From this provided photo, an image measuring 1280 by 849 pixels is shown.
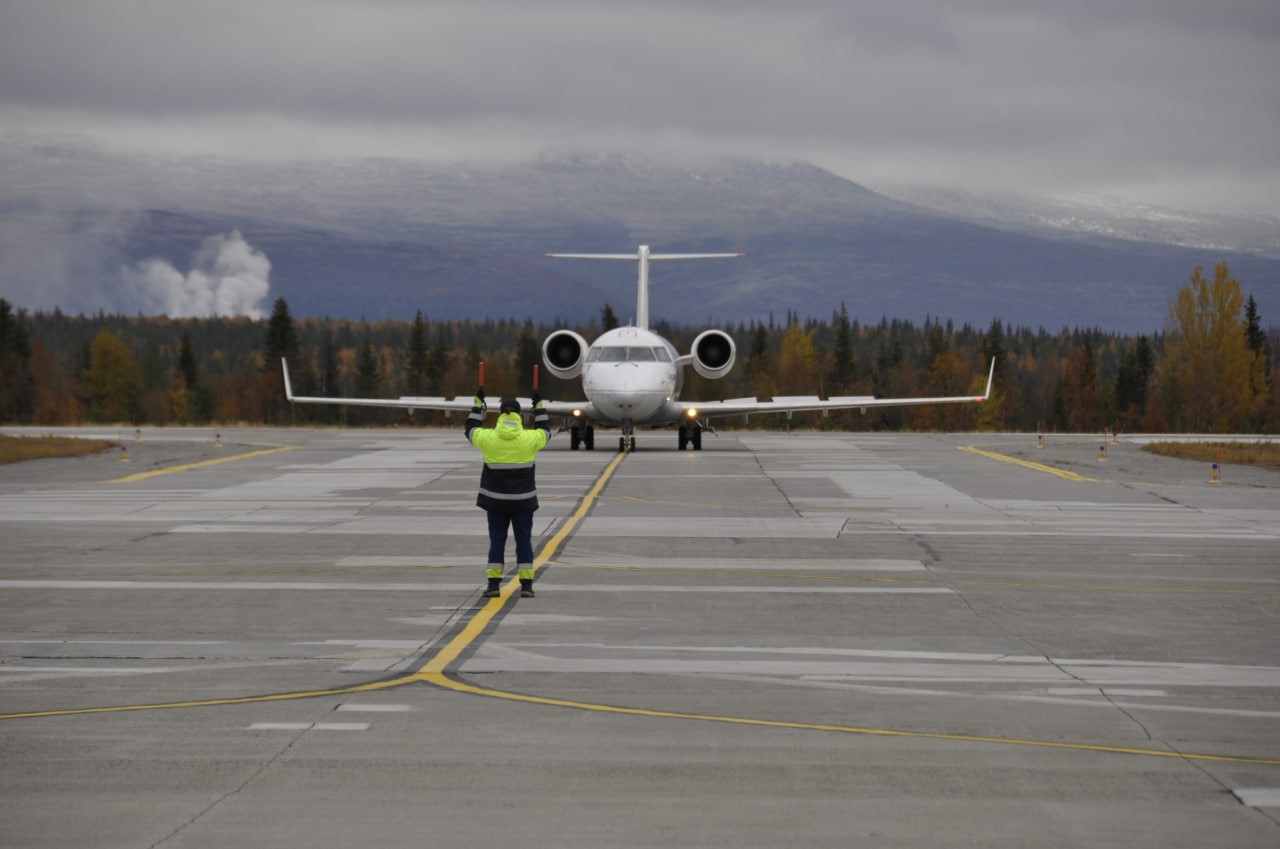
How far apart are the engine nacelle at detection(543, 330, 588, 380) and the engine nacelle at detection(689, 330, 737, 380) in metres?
3.42

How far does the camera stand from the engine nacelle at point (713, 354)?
44.8 meters

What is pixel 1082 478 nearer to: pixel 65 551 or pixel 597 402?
pixel 597 402

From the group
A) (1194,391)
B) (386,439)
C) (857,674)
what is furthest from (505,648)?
(1194,391)

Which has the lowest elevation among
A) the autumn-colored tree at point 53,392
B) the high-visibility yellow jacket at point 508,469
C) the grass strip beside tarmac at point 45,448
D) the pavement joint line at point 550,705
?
the autumn-colored tree at point 53,392

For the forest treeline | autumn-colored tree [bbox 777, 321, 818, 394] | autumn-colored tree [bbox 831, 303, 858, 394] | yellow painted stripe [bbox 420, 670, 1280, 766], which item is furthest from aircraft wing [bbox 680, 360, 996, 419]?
autumn-colored tree [bbox 777, 321, 818, 394]

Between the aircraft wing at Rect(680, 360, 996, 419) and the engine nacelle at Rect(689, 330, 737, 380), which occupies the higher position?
the engine nacelle at Rect(689, 330, 737, 380)

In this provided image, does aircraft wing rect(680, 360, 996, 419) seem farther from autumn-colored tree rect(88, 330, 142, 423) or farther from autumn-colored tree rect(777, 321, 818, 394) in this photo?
autumn-colored tree rect(88, 330, 142, 423)

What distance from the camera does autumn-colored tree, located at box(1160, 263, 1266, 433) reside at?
125 metres

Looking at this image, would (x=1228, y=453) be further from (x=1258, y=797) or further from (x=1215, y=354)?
(x=1215, y=354)

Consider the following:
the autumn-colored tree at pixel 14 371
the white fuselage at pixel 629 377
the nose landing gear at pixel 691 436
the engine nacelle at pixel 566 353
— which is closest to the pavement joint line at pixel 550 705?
the white fuselage at pixel 629 377

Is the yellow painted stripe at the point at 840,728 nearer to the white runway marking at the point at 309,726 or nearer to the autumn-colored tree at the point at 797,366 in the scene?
the white runway marking at the point at 309,726

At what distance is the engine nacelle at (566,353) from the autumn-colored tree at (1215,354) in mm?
91399

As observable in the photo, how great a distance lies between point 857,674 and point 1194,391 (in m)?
126

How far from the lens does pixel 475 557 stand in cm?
1753
